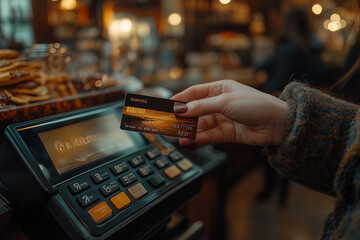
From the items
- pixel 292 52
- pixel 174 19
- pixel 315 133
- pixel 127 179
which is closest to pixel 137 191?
pixel 127 179

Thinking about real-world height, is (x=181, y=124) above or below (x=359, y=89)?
above

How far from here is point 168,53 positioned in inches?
124

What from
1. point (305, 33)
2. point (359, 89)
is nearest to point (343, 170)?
point (359, 89)

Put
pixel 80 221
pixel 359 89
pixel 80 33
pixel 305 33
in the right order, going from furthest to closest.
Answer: pixel 80 33
pixel 305 33
pixel 359 89
pixel 80 221

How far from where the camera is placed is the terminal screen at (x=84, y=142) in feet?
1.68

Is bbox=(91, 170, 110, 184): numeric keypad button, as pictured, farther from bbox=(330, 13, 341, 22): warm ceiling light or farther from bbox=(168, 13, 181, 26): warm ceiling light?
bbox=(330, 13, 341, 22): warm ceiling light

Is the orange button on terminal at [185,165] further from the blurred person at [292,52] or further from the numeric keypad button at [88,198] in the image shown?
the blurred person at [292,52]

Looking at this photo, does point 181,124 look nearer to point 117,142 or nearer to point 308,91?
point 117,142

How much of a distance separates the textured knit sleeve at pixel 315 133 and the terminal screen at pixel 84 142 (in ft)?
1.16

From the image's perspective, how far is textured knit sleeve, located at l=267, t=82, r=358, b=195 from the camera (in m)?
0.56

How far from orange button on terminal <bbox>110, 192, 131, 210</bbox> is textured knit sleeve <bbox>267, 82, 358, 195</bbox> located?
13.6 inches

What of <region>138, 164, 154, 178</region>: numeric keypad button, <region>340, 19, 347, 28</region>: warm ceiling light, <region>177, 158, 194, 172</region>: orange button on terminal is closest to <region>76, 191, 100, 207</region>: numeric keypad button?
<region>138, 164, 154, 178</region>: numeric keypad button

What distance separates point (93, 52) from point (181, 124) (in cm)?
346

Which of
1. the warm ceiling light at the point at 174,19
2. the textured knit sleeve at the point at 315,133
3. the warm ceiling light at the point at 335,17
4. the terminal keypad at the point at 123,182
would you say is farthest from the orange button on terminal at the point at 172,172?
the warm ceiling light at the point at 335,17
